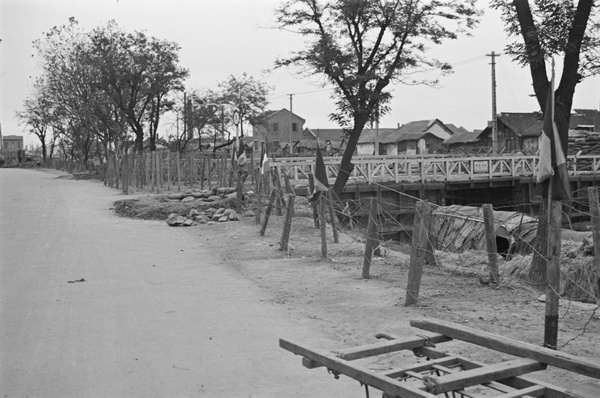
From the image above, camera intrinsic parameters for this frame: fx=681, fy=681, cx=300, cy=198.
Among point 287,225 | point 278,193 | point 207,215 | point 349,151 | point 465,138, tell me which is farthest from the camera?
point 465,138

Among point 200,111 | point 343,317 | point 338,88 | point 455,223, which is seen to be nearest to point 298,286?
point 343,317

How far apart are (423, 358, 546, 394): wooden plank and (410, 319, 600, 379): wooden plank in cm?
7

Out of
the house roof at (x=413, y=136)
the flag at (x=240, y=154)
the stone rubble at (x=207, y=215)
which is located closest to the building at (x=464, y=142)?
the house roof at (x=413, y=136)

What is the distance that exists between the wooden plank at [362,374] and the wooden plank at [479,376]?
0.20 meters

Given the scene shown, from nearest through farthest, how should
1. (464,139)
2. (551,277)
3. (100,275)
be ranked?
1. (551,277)
2. (100,275)
3. (464,139)

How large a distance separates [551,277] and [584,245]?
558 cm

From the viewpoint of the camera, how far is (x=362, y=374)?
147 inches

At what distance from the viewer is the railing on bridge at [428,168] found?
103 feet

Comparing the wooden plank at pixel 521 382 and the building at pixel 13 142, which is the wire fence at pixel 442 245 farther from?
the building at pixel 13 142

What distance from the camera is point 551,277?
20.9 feet

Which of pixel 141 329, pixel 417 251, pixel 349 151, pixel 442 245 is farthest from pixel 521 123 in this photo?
pixel 141 329

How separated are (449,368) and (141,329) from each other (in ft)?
14.4

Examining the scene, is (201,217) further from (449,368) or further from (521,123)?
(521,123)

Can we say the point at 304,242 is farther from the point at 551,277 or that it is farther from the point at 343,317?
the point at 551,277
